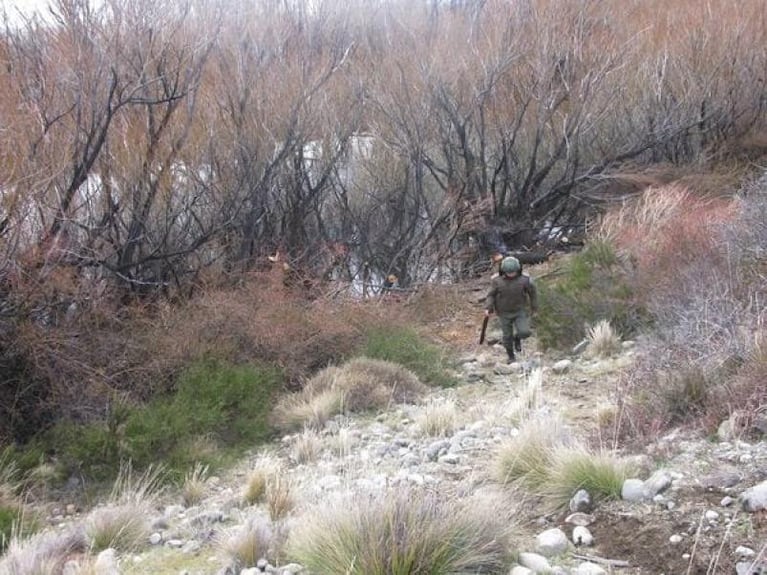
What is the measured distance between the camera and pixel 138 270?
11953 mm

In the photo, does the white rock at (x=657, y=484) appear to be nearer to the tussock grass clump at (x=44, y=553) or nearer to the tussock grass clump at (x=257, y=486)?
the tussock grass clump at (x=257, y=486)

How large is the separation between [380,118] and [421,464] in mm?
10669

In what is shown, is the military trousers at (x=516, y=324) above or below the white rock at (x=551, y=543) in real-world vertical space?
above

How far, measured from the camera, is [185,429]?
7.75 meters

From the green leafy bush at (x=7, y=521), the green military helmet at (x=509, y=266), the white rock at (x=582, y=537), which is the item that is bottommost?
the green leafy bush at (x=7, y=521)

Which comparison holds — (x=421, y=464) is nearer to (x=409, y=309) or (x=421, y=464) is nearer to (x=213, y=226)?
(x=409, y=309)

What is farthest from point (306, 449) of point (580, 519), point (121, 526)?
point (580, 519)

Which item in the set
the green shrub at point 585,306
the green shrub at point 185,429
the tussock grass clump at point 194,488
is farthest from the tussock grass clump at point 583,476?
the green shrub at point 585,306

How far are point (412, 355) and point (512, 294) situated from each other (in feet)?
4.62

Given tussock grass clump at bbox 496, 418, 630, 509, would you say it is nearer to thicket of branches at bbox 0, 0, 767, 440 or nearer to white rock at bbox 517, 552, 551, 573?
white rock at bbox 517, 552, 551, 573

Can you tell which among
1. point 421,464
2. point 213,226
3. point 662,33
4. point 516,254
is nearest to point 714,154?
point 662,33

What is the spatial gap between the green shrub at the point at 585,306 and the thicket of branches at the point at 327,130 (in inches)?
184

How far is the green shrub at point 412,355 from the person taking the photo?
9438 mm

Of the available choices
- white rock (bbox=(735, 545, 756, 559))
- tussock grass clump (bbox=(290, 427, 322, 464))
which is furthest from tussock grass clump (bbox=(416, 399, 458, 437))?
white rock (bbox=(735, 545, 756, 559))
